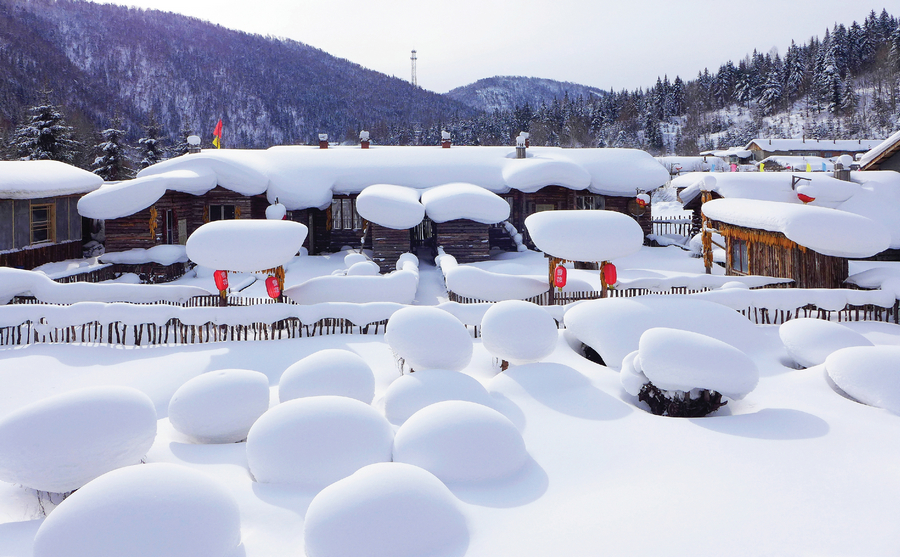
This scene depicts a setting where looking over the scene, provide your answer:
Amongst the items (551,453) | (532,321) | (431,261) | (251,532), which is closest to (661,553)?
(551,453)

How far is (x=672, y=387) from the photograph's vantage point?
7234mm

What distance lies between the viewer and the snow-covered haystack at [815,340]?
9141mm

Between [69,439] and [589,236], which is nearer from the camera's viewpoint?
[69,439]

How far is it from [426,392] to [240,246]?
208 inches

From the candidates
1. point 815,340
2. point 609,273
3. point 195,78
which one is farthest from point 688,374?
point 195,78

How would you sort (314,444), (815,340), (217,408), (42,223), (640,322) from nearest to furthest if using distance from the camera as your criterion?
(314,444)
(217,408)
(815,340)
(640,322)
(42,223)

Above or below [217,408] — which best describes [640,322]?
above

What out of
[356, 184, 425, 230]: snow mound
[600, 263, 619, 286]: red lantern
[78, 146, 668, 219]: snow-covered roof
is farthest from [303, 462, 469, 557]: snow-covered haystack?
[78, 146, 668, 219]: snow-covered roof

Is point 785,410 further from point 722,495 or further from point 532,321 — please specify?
point 532,321

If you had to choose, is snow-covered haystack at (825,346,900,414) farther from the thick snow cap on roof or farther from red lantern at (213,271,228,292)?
red lantern at (213,271,228,292)

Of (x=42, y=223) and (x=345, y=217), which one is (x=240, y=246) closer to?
(x=42, y=223)

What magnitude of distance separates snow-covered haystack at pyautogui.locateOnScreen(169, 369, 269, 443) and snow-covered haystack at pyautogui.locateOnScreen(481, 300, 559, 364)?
11.4 feet

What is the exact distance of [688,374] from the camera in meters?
7.07

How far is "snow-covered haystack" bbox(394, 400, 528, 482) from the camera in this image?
5422 millimetres
